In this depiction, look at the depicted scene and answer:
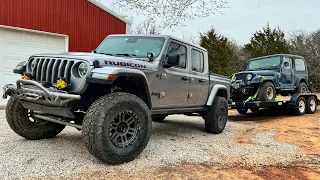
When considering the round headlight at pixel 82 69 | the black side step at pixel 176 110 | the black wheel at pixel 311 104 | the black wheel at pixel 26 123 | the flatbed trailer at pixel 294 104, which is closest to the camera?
the round headlight at pixel 82 69

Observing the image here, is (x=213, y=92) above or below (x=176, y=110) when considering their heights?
above

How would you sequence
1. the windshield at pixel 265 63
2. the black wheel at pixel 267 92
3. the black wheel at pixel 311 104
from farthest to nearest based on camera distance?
1. the black wheel at pixel 311 104
2. the windshield at pixel 265 63
3. the black wheel at pixel 267 92

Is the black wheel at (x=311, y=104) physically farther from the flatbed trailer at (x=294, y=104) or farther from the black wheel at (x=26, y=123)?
the black wheel at (x=26, y=123)

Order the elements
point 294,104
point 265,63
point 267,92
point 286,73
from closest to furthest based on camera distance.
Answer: point 267,92 < point 294,104 < point 286,73 < point 265,63

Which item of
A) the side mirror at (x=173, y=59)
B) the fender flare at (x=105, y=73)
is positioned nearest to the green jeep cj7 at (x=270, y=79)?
the side mirror at (x=173, y=59)

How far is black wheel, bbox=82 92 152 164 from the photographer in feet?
11.8

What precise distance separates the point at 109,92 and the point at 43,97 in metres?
0.97

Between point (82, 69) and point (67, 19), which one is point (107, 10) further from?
point (82, 69)

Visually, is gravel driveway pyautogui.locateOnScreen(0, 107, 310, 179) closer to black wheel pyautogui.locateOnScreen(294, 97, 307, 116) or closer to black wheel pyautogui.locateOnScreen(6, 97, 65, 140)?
black wheel pyautogui.locateOnScreen(6, 97, 65, 140)

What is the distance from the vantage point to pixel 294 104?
10.2 metres

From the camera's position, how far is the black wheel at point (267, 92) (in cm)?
937

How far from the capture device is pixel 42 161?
12.5 ft

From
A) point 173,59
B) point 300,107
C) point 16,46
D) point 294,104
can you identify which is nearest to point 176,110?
point 173,59

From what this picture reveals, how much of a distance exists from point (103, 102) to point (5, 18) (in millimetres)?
7457
